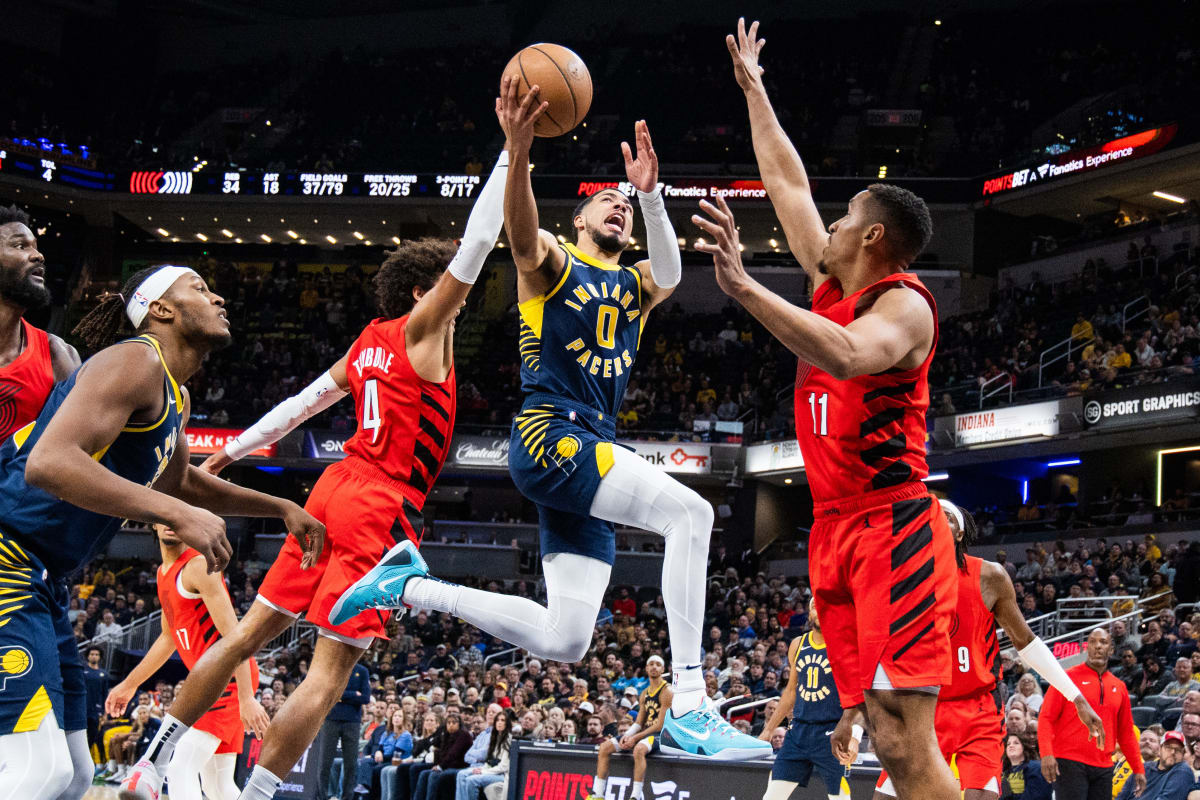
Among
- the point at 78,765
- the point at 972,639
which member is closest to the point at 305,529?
the point at 78,765

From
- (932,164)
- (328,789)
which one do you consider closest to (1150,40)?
(932,164)

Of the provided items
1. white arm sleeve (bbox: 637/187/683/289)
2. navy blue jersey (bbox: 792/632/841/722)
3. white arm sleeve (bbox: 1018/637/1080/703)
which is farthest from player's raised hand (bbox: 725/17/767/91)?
navy blue jersey (bbox: 792/632/841/722)

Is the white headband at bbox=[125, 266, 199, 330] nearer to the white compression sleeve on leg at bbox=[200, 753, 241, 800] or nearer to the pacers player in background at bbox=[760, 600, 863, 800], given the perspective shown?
the white compression sleeve on leg at bbox=[200, 753, 241, 800]

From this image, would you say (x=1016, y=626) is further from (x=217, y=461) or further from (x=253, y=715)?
(x=217, y=461)

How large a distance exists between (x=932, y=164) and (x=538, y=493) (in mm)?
30951

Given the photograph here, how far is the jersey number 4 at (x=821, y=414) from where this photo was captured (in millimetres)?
4660

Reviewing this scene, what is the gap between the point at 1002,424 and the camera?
83.2ft

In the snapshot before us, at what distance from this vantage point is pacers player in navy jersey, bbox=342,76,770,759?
5430mm

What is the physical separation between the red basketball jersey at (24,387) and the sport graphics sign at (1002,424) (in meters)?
22.3

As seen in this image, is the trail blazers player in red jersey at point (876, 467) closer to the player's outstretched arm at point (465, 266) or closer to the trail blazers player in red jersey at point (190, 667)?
the player's outstretched arm at point (465, 266)

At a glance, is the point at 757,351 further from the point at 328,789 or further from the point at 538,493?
the point at 538,493

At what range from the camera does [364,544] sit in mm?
5773

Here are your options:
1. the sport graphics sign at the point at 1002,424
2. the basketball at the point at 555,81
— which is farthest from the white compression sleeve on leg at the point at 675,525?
the sport graphics sign at the point at 1002,424

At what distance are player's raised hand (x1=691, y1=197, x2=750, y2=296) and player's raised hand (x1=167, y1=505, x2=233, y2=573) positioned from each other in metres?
1.79
